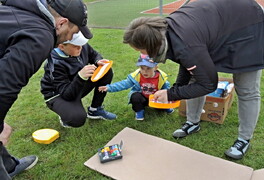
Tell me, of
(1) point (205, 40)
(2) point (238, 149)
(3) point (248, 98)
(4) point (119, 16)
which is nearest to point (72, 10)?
(1) point (205, 40)

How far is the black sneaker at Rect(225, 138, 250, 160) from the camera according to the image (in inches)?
80.8

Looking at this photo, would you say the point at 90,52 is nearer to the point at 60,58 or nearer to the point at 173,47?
the point at 60,58

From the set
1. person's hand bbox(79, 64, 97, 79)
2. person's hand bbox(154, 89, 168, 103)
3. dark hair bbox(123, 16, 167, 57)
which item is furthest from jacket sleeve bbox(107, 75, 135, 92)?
dark hair bbox(123, 16, 167, 57)

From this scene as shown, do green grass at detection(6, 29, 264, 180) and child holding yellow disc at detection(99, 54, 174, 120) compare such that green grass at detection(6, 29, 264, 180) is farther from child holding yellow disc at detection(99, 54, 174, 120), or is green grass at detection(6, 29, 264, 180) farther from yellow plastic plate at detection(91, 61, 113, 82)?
yellow plastic plate at detection(91, 61, 113, 82)

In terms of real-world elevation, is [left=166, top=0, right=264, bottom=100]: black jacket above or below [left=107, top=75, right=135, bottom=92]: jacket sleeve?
above

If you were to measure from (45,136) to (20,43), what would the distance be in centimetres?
140

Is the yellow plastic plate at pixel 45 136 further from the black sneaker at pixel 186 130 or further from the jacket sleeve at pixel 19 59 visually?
the jacket sleeve at pixel 19 59

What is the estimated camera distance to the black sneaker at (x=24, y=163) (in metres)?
1.97

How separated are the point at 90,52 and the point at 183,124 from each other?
3.69ft

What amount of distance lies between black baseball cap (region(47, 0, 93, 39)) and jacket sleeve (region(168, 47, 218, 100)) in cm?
59

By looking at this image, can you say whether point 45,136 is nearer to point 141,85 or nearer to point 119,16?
point 141,85

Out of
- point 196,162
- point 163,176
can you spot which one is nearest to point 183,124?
point 196,162

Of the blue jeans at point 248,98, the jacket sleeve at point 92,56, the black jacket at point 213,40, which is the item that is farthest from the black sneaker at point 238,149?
the jacket sleeve at point 92,56

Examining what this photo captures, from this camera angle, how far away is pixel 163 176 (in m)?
1.91
